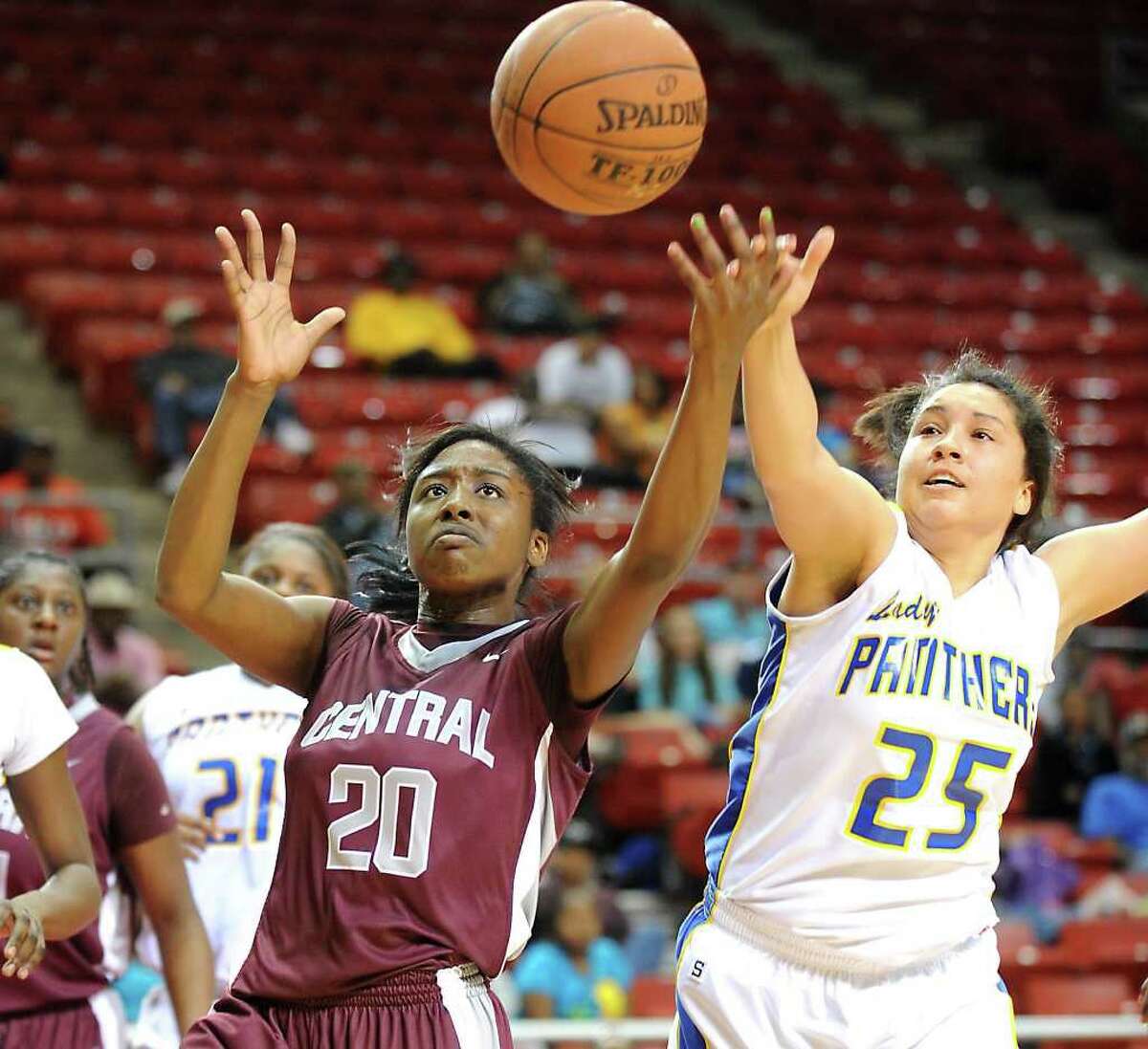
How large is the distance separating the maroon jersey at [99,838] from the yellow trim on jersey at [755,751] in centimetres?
146

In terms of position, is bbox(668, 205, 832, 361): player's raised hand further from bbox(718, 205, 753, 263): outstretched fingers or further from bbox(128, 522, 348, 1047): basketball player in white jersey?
bbox(128, 522, 348, 1047): basketball player in white jersey

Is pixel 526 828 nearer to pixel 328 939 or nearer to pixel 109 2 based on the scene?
pixel 328 939

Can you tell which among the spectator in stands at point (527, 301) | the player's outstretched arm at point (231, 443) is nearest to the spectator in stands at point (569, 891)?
the player's outstretched arm at point (231, 443)

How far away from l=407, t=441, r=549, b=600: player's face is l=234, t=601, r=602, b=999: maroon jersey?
15 centimetres

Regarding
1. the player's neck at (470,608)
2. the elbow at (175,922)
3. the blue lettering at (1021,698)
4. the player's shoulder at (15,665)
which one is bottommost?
the elbow at (175,922)

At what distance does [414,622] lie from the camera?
3.66 m

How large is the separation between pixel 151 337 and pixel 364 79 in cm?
499

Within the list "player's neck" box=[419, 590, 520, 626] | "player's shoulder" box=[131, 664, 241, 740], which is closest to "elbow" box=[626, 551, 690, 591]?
"player's neck" box=[419, 590, 520, 626]

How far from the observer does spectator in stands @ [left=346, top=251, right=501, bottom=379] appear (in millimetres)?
11297

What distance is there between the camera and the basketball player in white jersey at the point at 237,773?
489 centimetres

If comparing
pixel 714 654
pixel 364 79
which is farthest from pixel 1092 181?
pixel 714 654

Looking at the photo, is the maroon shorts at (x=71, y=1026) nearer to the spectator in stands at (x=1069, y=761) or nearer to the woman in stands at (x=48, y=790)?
the woman in stands at (x=48, y=790)

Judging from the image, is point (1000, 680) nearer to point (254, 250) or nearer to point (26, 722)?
point (254, 250)

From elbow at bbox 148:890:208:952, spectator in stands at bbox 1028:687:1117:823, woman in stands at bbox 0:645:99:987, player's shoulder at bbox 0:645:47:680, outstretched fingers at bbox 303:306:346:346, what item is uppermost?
outstretched fingers at bbox 303:306:346:346
